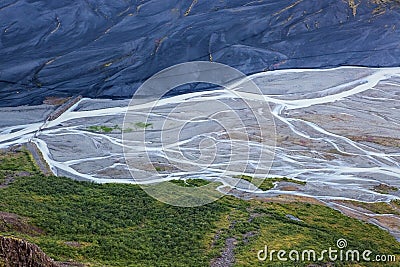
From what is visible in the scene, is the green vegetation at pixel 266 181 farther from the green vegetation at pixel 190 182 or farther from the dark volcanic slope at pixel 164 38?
the dark volcanic slope at pixel 164 38

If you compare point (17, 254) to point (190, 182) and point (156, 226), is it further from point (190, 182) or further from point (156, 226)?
point (190, 182)

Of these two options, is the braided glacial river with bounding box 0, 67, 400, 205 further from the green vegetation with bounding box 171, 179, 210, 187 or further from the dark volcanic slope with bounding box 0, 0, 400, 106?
the dark volcanic slope with bounding box 0, 0, 400, 106

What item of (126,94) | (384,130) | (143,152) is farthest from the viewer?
(126,94)

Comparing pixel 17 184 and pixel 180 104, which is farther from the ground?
pixel 17 184

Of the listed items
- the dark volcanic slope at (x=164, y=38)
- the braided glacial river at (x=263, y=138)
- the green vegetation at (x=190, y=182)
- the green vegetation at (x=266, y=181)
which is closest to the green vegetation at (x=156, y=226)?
the green vegetation at (x=190, y=182)

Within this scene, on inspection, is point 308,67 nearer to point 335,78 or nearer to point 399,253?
point 335,78

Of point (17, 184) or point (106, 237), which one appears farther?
point (17, 184)

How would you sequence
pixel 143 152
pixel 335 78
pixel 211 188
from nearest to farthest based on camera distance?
1. pixel 211 188
2. pixel 143 152
3. pixel 335 78

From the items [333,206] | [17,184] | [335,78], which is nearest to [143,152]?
[17,184]
